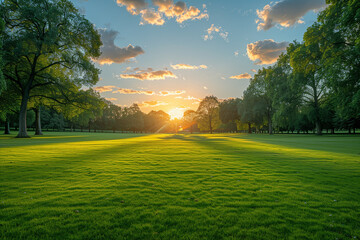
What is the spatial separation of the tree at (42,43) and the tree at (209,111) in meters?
53.0

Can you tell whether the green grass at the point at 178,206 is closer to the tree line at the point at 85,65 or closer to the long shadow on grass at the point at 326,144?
the long shadow on grass at the point at 326,144

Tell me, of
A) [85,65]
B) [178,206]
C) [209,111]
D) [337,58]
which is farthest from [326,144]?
[209,111]

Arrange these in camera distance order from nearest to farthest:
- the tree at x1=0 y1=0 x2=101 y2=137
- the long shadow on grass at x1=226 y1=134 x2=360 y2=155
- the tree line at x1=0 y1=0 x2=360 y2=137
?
the long shadow on grass at x1=226 y1=134 x2=360 y2=155 < the tree line at x1=0 y1=0 x2=360 y2=137 < the tree at x1=0 y1=0 x2=101 y2=137

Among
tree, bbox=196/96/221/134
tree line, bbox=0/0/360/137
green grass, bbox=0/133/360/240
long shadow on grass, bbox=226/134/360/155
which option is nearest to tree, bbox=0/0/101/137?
tree line, bbox=0/0/360/137

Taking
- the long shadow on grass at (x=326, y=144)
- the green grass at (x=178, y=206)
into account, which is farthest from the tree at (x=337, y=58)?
the green grass at (x=178, y=206)

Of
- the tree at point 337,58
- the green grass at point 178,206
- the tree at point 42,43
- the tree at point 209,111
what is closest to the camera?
the green grass at point 178,206

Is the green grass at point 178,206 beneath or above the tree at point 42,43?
beneath

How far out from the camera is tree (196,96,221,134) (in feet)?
254

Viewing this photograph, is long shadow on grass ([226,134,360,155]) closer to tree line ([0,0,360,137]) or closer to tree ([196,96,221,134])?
tree line ([0,0,360,137])

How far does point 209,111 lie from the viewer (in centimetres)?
7838

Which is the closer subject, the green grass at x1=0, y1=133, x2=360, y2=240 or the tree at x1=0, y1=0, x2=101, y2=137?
the green grass at x1=0, y1=133, x2=360, y2=240

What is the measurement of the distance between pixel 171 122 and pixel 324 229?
156m

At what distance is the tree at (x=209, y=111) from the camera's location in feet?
254

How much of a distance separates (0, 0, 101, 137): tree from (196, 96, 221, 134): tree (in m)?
53.0
